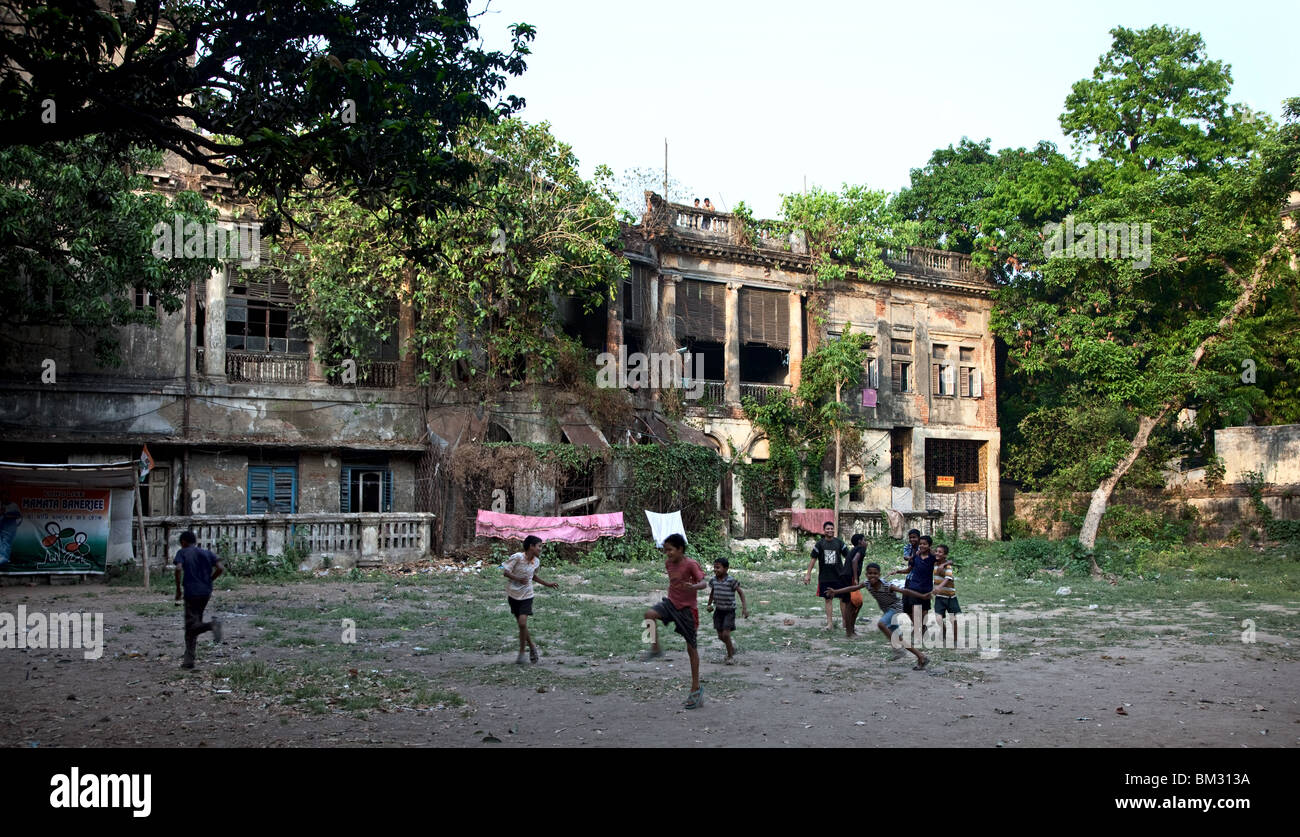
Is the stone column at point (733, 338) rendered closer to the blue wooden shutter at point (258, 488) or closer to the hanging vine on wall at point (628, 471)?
the hanging vine on wall at point (628, 471)

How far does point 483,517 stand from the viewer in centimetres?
2388

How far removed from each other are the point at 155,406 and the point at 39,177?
8089 millimetres

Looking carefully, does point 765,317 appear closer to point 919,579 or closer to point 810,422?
point 810,422

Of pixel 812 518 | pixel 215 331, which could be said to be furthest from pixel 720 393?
pixel 215 331

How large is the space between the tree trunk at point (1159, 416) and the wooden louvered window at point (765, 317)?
11054mm

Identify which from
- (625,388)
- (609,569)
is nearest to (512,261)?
(625,388)

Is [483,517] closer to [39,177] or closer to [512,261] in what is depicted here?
[512,261]

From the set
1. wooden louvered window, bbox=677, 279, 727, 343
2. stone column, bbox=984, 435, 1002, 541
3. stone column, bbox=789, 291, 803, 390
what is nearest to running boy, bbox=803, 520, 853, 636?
wooden louvered window, bbox=677, 279, 727, 343

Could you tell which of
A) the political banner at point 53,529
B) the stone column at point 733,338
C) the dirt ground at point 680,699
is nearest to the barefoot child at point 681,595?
the dirt ground at point 680,699

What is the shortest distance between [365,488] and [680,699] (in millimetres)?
19535

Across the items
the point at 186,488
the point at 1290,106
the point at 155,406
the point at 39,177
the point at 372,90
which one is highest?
the point at 1290,106

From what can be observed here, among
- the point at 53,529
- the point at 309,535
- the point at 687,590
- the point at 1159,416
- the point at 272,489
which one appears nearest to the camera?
the point at 687,590

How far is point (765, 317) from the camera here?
3425cm
